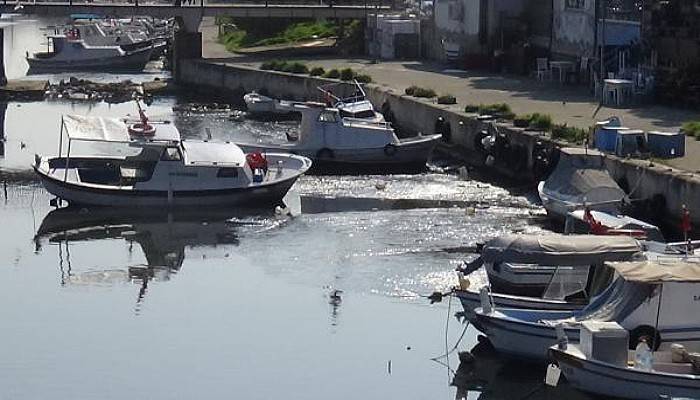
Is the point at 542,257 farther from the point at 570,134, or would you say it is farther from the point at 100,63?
the point at 100,63

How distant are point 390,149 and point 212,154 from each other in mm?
6781

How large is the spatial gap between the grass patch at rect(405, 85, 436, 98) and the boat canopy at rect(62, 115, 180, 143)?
12114 mm

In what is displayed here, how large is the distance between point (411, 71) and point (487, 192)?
1959 centimetres

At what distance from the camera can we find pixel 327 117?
45.7 meters

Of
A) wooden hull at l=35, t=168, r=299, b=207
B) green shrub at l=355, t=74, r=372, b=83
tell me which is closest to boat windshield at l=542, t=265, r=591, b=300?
wooden hull at l=35, t=168, r=299, b=207

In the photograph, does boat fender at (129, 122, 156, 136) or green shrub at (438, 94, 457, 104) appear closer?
boat fender at (129, 122, 156, 136)

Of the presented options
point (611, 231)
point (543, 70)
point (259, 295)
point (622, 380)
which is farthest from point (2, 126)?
point (622, 380)

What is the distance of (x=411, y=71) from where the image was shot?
59.8 meters

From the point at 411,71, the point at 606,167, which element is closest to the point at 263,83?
the point at 411,71

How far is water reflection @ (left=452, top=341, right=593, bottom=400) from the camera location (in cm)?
Result: 2473

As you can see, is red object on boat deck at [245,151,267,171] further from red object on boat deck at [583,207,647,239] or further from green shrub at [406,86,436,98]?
green shrub at [406,86,436,98]

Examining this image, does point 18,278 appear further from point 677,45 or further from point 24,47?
point 24,47

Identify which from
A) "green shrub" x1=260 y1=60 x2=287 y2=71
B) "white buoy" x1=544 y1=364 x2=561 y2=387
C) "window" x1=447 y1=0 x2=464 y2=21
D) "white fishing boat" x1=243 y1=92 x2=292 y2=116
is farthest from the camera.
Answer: "green shrub" x1=260 y1=60 x2=287 y2=71

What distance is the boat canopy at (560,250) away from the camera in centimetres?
2638
